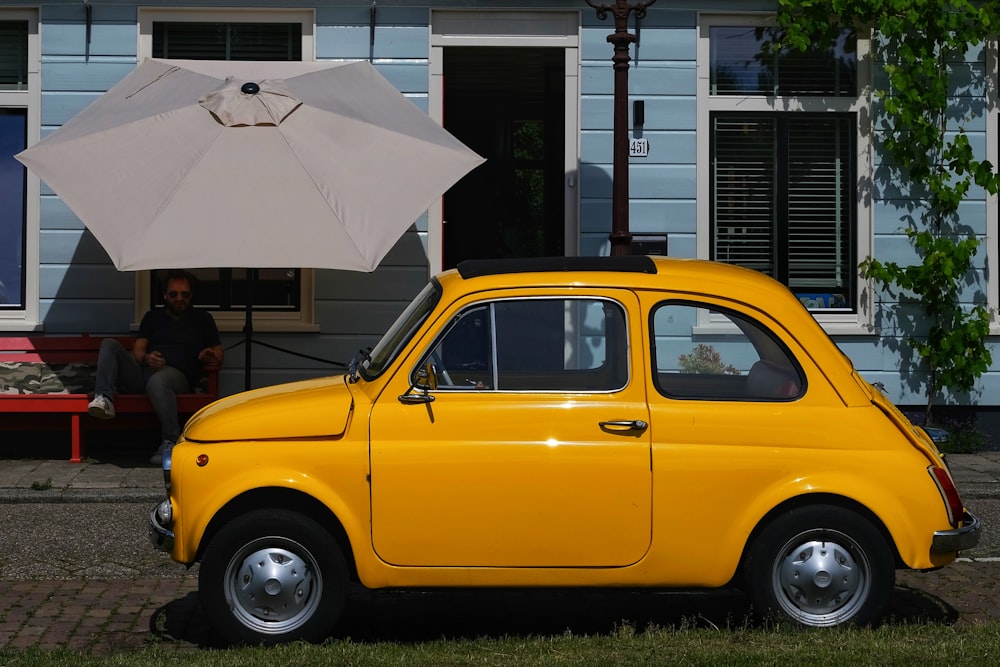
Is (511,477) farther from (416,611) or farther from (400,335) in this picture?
(416,611)

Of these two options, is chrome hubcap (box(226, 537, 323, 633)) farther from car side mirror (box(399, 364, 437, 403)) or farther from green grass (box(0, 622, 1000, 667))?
car side mirror (box(399, 364, 437, 403))

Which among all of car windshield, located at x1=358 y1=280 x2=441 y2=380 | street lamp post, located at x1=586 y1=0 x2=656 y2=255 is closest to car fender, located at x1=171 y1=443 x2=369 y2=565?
car windshield, located at x1=358 y1=280 x2=441 y2=380

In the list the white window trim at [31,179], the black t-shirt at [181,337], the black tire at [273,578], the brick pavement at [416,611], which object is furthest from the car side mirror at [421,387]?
the white window trim at [31,179]

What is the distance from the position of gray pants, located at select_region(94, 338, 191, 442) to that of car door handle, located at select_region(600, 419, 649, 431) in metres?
5.77

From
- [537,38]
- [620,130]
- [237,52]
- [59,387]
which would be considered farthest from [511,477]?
[237,52]

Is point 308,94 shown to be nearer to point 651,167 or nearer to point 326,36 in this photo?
point 326,36

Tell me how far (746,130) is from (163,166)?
536cm

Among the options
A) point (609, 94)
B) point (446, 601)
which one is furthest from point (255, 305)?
point (446, 601)

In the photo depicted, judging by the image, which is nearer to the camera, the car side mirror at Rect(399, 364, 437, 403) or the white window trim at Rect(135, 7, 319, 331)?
the car side mirror at Rect(399, 364, 437, 403)

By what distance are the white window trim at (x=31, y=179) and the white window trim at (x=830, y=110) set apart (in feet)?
19.0

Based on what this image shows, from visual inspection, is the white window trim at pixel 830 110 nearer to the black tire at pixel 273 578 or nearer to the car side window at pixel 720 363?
the car side window at pixel 720 363

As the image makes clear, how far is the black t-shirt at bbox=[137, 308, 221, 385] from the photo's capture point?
11.2 metres

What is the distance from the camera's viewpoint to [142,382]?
1119 cm

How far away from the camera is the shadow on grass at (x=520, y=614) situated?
6.21 m
